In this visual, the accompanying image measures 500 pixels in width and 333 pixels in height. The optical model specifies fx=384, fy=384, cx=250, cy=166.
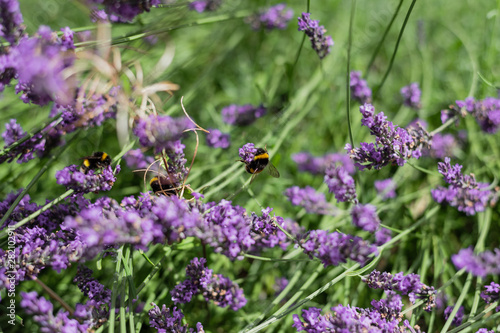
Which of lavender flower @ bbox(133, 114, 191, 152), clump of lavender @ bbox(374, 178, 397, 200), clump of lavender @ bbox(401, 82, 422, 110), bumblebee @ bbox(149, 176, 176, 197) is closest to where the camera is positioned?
lavender flower @ bbox(133, 114, 191, 152)

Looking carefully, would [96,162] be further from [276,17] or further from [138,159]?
[276,17]

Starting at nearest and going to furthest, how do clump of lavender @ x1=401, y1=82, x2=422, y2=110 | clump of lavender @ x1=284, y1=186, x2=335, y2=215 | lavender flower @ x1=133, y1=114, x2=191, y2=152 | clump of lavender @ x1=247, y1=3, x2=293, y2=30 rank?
lavender flower @ x1=133, y1=114, x2=191, y2=152 → clump of lavender @ x1=284, y1=186, x2=335, y2=215 → clump of lavender @ x1=401, y1=82, x2=422, y2=110 → clump of lavender @ x1=247, y1=3, x2=293, y2=30

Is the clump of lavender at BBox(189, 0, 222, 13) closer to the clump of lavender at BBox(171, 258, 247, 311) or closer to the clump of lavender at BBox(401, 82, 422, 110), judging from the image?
the clump of lavender at BBox(401, 82, 422, 110)

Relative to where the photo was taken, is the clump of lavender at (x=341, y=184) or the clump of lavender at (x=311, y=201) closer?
the clump of lavender at (x=341, y=184)

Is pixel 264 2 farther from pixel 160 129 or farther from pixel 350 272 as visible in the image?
pixel 350 272

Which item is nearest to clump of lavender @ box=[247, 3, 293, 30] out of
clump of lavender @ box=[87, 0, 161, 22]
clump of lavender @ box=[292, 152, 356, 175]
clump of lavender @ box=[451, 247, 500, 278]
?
clump of lavender @ box=[292, 152, 356, 175]

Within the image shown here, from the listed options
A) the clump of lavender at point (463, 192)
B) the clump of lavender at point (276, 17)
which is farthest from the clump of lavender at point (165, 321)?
the clump of lavender at point (276, 17)

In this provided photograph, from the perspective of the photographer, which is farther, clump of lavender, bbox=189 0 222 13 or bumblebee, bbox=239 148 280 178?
clump of lavender, bbox=189 0 222 13

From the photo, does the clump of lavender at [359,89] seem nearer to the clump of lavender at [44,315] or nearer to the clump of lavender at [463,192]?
the clump of lavender at [463,192]
